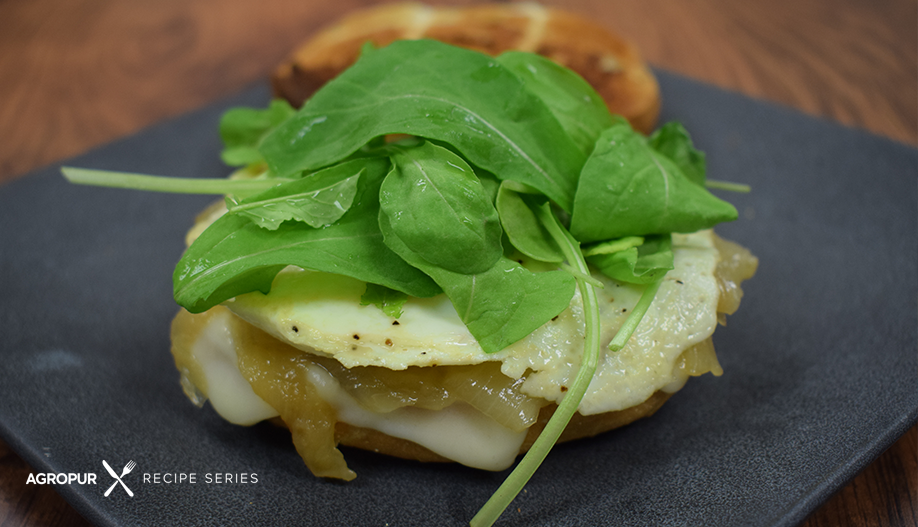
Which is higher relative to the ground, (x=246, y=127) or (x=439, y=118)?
(x=439, y=118)

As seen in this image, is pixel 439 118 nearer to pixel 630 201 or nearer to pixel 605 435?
pixel 630 201

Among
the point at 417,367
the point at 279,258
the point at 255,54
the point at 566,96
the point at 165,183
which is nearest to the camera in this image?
the point at 279,258

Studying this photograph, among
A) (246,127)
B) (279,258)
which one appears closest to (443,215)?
(279,258)

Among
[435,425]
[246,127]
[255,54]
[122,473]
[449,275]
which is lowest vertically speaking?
[255,54]

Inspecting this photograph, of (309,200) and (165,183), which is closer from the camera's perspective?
(309,200)

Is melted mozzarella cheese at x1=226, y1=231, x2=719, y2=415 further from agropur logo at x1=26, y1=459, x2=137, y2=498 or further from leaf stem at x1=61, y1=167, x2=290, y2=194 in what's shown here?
agropur logo at x1=26, y1=459, x2=137, y2=498

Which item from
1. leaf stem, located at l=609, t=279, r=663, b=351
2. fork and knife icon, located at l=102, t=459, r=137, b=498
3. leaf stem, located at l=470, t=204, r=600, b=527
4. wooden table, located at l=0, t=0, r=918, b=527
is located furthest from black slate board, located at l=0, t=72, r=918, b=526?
wooden table, located at l=0, t=0, r=918, b=527
